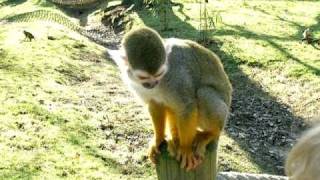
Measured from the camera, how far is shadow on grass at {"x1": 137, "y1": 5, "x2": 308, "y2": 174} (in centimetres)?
532

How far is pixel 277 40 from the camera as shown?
337 inches

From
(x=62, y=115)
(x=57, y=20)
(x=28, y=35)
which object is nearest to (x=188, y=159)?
(x=62, y=115)

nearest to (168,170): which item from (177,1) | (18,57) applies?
(18,57)

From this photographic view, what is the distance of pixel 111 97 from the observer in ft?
21.0

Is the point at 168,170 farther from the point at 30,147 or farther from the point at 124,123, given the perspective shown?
the point at 124,123

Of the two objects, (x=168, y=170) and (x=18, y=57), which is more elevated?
(x=168, y=170)

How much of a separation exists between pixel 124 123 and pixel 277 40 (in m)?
3.85

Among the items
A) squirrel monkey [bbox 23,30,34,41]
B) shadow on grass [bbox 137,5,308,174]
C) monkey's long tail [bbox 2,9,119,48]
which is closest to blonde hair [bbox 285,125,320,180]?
shadow on grass [bbox 137,5,308,174]

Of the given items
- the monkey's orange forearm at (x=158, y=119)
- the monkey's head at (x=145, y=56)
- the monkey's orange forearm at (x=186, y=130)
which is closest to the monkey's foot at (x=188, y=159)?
the monkey's orange forearm at (x=186, y=130)

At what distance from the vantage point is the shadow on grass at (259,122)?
532cm

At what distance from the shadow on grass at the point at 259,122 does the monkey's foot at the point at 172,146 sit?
80.4 inches

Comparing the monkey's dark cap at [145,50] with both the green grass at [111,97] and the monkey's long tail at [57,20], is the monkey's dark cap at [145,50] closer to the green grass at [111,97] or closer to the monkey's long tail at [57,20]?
the green grass at [111,97]

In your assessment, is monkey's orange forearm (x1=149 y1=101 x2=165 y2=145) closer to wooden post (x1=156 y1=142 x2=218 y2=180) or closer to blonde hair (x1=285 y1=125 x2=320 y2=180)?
wooden post (x1=156 y1=142 x2=218 y2=180)

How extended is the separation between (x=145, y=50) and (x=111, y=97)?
3.92m
